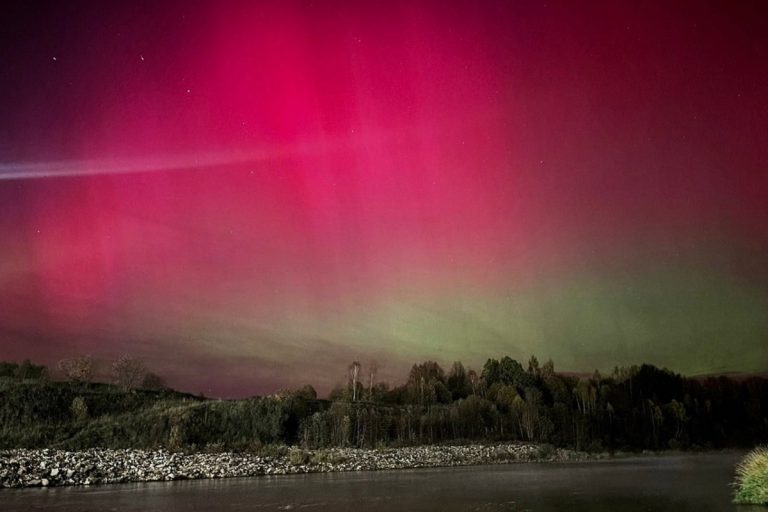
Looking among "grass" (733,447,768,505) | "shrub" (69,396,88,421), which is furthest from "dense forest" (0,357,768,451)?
"grass" (733,447,768,505)

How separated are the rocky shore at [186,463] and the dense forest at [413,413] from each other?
5165 mm

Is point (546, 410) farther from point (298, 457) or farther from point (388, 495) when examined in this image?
point (388, 495)

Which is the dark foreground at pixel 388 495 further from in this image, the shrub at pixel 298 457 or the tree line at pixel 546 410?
the tree line at pixel 546 410

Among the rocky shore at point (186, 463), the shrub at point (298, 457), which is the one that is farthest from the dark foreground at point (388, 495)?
the shrub at point (298, 457)

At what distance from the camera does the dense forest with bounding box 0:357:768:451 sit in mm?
54969

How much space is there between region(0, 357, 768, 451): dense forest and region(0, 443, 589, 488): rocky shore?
5.16 meters

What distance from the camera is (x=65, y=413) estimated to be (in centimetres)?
5953

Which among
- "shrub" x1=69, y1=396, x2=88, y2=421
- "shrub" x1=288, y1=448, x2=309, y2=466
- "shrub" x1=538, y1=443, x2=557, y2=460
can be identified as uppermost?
"shrub" x1=69, y1=396, x2=88, y2=421

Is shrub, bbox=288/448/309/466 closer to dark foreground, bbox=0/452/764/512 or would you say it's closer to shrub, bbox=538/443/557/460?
dark foreground, bbox=0/452/764/512

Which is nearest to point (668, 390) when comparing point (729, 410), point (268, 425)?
point (729, 410)

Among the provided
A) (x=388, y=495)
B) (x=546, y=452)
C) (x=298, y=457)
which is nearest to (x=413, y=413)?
(x=546, y=452)

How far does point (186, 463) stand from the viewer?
4259cm

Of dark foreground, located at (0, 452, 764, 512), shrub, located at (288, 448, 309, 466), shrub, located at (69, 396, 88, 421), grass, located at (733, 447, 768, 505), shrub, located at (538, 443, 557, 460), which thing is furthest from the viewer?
shrub, located at (538, 443, 557, 460)

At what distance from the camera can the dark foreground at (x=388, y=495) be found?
24.4 meters
